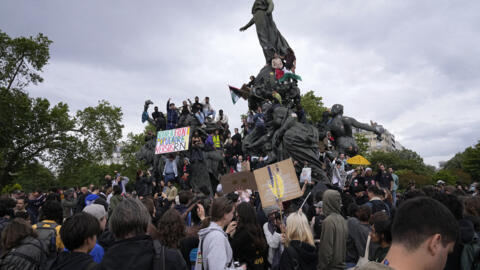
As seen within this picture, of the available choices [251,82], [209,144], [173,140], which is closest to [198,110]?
[209,144]

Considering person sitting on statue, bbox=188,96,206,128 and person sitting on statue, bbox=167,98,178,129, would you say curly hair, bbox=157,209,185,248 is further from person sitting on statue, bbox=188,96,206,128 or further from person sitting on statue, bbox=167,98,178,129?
person sitting on statue, bbox=167,98,178,129

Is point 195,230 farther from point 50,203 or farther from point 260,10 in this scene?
point 260,10

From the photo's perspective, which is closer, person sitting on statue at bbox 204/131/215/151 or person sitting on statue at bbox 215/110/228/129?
person sitting on statue at bbox 204/131/215/151

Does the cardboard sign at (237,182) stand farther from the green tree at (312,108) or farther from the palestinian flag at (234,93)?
the green tree at (312,108)

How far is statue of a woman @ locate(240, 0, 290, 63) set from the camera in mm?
23688

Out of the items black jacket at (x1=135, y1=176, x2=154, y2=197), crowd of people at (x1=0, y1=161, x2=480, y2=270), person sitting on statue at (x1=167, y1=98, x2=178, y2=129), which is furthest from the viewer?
person sitting on statue at (x1=167, y1=98, x2=178, y2=129)

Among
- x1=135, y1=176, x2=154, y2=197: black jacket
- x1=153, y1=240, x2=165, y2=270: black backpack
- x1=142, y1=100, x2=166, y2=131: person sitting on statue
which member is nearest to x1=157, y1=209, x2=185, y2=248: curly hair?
x1=153, y1=240, x2=165, y2=270: black backpack

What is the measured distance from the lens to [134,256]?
2.59m

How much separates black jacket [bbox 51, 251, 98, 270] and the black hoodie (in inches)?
78.8

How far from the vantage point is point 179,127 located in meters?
19.7

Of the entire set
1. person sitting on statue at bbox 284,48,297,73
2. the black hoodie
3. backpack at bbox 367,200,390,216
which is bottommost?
the black hoodie

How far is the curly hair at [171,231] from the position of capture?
129 inches

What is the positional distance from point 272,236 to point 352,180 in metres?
9.55

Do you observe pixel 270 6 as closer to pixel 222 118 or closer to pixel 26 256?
pixel 222 118
